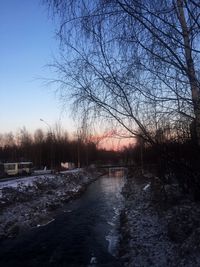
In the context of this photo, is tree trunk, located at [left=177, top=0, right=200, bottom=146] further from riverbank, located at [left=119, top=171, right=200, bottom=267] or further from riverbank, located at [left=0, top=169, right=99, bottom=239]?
riverbank, located at [left=0, top=169, right=99, bottom=239]

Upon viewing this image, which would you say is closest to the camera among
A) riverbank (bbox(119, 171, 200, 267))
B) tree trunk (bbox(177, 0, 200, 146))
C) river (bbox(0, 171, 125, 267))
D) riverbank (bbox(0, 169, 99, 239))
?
tree trunk (bbox(177, 0, 200, 146))

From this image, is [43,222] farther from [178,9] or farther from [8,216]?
[178,9]

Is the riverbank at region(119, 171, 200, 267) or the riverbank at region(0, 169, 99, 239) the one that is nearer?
the riverbank at region(119, 171, 200, 267)

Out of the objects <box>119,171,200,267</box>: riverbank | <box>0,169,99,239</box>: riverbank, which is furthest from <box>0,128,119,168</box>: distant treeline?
<box>119,171,200,267</box>: riverbank

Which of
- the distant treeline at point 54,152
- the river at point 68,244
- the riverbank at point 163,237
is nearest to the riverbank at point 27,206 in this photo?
the river at point 68,244

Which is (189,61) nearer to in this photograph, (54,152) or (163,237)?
(163,237)

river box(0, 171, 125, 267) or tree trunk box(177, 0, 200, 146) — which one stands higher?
tree trunk box(177, 0, 200, 146)

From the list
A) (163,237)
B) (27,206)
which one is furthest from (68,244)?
(27,206)

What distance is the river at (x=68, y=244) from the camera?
1234 centimetres

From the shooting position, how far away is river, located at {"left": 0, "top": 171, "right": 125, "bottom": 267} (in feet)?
40.5

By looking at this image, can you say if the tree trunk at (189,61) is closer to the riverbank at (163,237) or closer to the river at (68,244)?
the riverbank at (163,237)

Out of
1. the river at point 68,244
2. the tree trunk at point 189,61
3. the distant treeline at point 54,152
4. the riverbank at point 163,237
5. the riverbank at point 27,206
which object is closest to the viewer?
the tree trunk at point 189,61

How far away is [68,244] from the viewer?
48.3ft

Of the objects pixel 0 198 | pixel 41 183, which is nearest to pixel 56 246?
pixel 0 198
